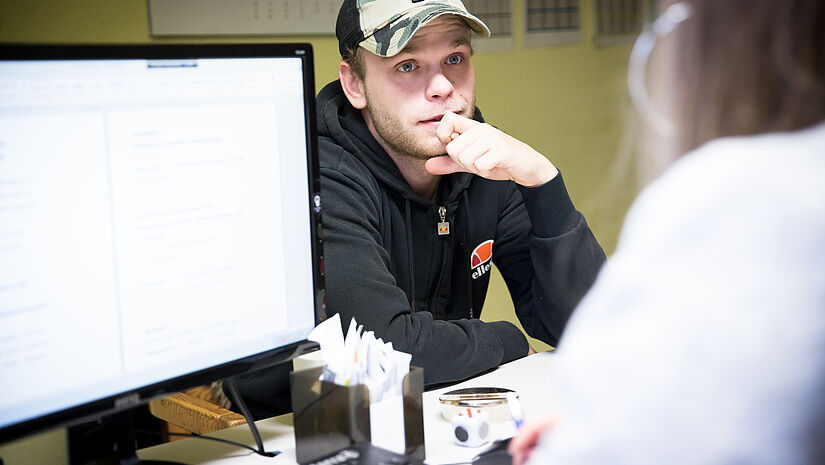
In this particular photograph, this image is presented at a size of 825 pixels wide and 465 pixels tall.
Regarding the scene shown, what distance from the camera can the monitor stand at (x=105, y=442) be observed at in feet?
2.91

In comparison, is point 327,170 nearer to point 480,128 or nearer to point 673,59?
point 480,128

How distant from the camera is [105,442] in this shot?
2.96 feet

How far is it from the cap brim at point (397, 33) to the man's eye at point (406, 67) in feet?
0.22

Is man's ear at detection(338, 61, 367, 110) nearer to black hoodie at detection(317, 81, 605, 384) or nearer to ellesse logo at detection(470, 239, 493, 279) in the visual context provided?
black hoodie at detection(317, 81, 605, 384)

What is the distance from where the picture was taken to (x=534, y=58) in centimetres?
305

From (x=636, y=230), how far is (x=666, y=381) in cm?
10

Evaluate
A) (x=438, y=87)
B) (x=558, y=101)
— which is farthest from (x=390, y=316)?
(x=558, y=101)

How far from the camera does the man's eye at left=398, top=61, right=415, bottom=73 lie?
5.11 feet

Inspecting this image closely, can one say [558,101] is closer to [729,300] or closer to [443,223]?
[443,223]

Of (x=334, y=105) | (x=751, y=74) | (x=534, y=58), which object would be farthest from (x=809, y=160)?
(x=534, y=58)

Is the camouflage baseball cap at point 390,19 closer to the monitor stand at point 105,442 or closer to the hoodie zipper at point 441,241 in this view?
the hoodie zipper at point 441,241

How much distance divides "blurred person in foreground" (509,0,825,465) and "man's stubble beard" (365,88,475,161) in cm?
104

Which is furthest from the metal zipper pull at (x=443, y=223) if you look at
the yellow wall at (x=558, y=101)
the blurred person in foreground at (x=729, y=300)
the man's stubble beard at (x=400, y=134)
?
the blurred person in foreground at (x=729, y=300)

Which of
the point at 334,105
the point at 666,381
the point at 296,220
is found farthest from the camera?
the point at 334,105
